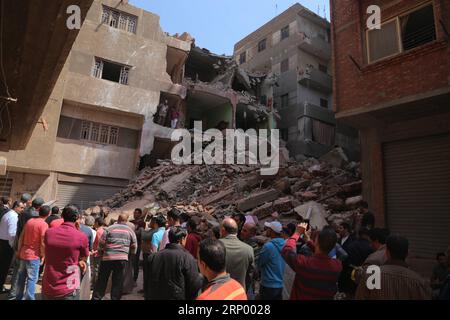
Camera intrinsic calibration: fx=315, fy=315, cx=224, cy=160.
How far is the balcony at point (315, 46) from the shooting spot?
79.4ft

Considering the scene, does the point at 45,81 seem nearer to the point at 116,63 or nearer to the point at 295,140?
the point at 116,63

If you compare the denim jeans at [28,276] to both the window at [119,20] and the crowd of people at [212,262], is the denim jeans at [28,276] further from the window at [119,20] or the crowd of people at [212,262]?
the window at [119,20]

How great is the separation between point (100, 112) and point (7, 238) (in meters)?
11.8

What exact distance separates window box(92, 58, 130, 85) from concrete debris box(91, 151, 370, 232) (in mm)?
5169

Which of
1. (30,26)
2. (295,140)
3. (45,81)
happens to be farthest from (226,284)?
(295,140)

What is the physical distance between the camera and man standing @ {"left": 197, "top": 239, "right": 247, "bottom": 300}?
205 cm

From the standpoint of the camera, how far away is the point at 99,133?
1648 centimetres

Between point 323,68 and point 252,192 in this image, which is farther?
point 323,68

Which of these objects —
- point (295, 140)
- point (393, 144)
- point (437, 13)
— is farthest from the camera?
point (295, 140)

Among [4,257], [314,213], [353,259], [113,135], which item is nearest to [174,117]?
[113,135]

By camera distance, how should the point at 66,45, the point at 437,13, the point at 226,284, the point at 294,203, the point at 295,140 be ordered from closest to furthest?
the point at 226,284
the point at 66,45
the point at 437,13
the point at 294,203
the point at 295,140

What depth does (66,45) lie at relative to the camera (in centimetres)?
457

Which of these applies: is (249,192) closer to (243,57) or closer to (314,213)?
(314,213)
